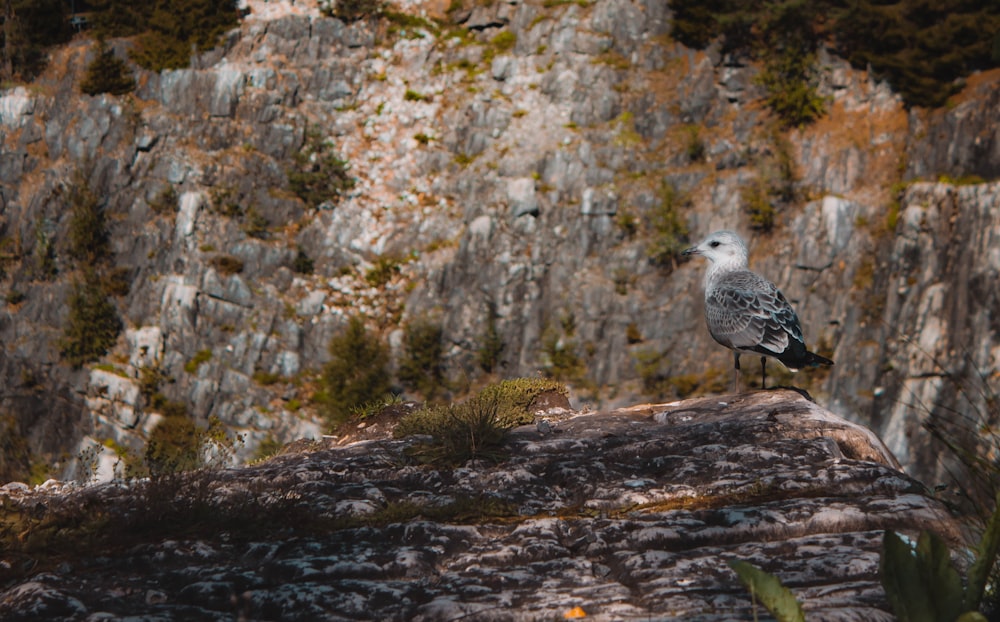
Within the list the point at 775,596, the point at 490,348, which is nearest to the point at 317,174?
the point at 490,348

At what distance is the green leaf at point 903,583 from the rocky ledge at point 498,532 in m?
0.16

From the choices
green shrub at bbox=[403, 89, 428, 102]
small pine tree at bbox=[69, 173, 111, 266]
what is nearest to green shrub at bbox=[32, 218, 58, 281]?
small pine tree at bbox=[69, 173, 111, 266]

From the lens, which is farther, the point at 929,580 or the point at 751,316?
the point at 751,316

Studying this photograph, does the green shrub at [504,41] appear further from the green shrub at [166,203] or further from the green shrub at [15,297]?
the green shrub at [15,297]

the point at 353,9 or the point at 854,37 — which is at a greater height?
the point at 353,9

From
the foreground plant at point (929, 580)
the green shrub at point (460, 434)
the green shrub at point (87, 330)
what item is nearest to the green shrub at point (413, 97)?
the green shrub at point (87, 330)

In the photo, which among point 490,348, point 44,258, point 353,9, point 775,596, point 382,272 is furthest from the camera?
point 353,9

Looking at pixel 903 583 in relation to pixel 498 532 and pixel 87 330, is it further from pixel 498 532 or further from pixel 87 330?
pixel 87 330

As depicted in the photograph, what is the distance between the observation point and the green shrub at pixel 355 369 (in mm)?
23531

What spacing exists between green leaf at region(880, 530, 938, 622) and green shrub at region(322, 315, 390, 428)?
2096 centimetres

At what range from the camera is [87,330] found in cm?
2528

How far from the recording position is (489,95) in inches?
1077

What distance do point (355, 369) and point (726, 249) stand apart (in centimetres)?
1637

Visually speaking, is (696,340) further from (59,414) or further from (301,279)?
(59,414)
